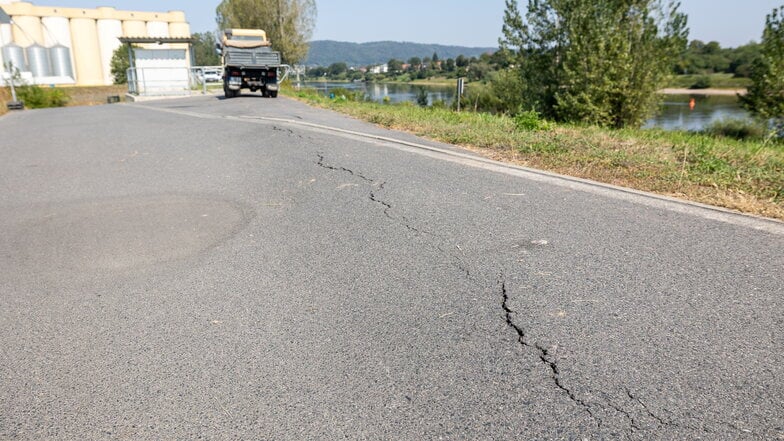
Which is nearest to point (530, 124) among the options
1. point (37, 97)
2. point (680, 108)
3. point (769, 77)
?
point (769, 77)

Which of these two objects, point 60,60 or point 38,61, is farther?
point 60,60

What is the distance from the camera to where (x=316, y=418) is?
7.73ft

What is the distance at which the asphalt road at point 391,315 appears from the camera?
7.76 ft

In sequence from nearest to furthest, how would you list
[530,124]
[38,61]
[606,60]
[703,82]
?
[530,124], [606,60], [703,82], [38,61]

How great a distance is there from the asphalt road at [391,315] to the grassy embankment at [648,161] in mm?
533

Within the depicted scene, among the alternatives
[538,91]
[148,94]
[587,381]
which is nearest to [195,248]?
[587,381]

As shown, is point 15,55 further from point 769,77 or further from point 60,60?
point 769,77

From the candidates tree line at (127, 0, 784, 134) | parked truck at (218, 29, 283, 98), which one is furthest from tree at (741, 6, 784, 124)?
parked truck at (218, 29, 283, 98)

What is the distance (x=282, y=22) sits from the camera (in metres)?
46.7

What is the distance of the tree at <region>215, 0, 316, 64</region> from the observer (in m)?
46.4

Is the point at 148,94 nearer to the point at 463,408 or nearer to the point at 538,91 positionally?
the point at 538,91

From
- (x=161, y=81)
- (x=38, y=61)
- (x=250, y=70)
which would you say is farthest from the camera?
(x=38, y=61)

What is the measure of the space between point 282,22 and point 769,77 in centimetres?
3854

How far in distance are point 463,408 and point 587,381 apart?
650 mm
